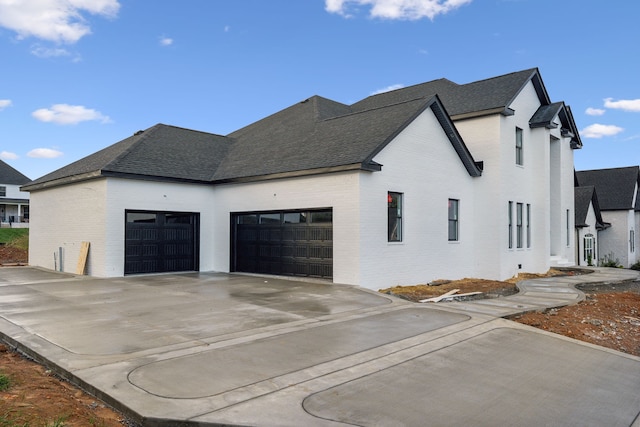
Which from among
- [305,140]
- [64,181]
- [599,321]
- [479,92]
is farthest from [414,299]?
[64,181]

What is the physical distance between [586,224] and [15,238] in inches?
1618

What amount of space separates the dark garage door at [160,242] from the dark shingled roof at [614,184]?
105 ft

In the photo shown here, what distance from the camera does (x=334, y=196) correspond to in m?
14.9

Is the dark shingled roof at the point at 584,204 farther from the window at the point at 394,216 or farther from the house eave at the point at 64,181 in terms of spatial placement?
the house eave at the point at 64,181

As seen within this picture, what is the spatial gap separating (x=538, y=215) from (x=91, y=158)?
21109 mm

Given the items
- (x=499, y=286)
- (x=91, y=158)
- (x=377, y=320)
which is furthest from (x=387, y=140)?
(x=91, y=158)

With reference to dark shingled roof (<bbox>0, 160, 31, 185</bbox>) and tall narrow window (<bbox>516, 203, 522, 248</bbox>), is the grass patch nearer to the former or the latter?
dark shingled roof (<bbox>0, 160, 31, 185</bbox>)

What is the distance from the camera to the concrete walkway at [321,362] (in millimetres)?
4812

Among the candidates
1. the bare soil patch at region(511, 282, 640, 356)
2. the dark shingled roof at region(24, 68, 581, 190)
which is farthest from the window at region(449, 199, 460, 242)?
the bare soil patch at region(511, 282, 640, 356)

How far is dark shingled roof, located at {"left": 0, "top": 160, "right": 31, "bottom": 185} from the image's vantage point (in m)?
53.3

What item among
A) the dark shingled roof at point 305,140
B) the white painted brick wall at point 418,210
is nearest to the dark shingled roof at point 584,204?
the dark shingled roof at point 305,140

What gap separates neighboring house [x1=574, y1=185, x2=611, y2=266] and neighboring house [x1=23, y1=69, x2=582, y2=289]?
29.3 feet

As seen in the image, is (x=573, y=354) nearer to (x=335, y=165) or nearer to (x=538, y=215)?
(x=335, y=165)

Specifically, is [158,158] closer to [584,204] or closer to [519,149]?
[519,149]
